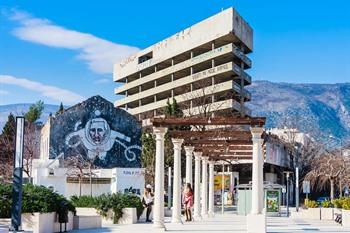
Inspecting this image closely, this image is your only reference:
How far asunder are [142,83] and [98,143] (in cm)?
4195

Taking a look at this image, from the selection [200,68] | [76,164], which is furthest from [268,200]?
[200,68]

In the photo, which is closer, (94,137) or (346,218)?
(346,218)

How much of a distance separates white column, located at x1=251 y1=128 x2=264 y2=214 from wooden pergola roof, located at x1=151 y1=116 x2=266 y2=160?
1.30 ft

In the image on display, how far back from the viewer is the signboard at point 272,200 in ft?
128

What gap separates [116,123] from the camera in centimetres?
6688

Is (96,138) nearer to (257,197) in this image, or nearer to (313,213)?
(313,213)

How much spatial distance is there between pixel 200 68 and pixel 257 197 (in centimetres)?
7350

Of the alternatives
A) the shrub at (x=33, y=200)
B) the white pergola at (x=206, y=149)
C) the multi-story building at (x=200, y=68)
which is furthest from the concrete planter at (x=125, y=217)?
the multi-story building at (x=200, y=68)

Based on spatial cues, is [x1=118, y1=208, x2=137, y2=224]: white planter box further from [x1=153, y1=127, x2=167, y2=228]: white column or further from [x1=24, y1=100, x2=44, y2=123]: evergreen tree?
[x1=24, y1=100, x2=44, y2=123]: evergreen tree

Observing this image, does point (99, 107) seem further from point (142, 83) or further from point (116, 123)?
point (142, 83)

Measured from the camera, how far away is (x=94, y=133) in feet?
218

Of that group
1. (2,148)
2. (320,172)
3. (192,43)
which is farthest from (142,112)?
(320,172)

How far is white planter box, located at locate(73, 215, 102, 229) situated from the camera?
22.2m

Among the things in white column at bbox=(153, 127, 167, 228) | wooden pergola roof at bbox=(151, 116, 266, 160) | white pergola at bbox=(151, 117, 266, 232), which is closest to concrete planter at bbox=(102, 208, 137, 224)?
white pergola at bbox=(151, 117, 266, 232)
